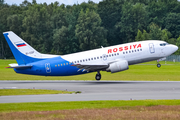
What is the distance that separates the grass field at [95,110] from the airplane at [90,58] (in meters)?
18.0

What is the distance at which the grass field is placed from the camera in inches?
691

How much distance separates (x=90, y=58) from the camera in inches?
1679

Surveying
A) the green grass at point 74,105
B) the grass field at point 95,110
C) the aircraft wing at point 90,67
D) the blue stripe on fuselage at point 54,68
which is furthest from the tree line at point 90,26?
the grass field at point 95,110

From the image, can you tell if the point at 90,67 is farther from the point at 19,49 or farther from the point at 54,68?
the point at 19,49

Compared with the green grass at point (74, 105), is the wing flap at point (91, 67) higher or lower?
higher

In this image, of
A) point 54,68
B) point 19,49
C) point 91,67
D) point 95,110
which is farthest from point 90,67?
point 95,110

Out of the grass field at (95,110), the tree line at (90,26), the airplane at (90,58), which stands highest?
the tree line at (90,26)

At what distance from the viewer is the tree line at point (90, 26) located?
123250 millimetres

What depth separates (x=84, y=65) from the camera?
40.6 meters

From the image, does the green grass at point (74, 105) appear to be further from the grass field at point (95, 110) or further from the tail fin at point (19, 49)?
the tail fin at point (19, 49)

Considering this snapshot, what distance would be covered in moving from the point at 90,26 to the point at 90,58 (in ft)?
270

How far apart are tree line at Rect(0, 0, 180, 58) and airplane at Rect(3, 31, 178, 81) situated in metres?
76.4

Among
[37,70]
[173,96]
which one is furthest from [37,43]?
[173,96]

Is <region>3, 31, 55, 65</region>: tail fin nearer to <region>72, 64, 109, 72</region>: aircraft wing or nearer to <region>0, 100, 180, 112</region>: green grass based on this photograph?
<region>72, 64, 109, 72</region>: aircraft wing
